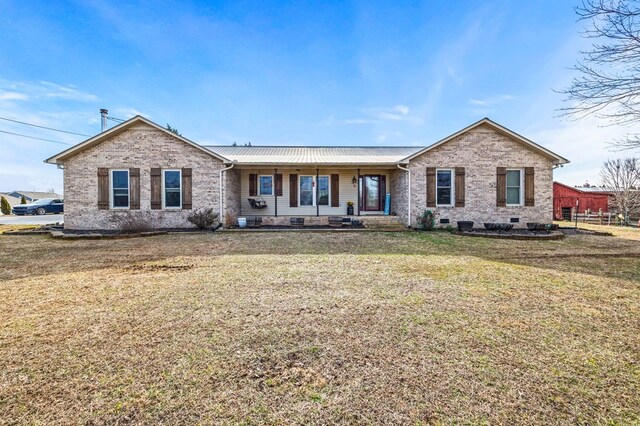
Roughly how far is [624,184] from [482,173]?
759 inches

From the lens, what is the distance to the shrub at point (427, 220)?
44.3 ft

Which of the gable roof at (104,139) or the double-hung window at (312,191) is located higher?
the gable roof at (104,139)

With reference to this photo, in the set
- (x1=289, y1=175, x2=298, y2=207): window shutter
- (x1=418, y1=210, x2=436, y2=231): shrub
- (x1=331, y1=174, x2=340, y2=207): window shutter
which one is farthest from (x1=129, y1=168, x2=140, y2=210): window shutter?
(x1=418, y1=210, x2=436, y2=231): shrub

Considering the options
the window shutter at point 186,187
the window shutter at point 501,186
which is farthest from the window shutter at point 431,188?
the window shutter at point 186,187

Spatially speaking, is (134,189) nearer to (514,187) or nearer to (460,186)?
(460,186)

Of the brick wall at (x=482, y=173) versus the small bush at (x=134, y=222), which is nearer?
the small bush at (x=134, y=222)

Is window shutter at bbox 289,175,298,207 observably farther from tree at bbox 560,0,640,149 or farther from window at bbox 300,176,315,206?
tree at bbox 560,0,640,149

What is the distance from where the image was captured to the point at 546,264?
22.8 ft

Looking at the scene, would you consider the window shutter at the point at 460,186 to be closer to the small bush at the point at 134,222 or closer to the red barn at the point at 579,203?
the red barn at the point at 579,203

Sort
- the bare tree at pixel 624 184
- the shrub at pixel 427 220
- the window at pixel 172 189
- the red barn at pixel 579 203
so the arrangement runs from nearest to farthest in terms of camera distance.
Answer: the shrub at pixel 427 220
the window at pixel 172 189
the red barn at pixel 579 203
the bare tree at pixel 624 184

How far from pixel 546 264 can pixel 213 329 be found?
7339mm

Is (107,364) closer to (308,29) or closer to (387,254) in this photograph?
Result: (387,254)

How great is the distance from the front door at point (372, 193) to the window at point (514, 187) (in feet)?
20.2

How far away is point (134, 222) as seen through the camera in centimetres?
1283
